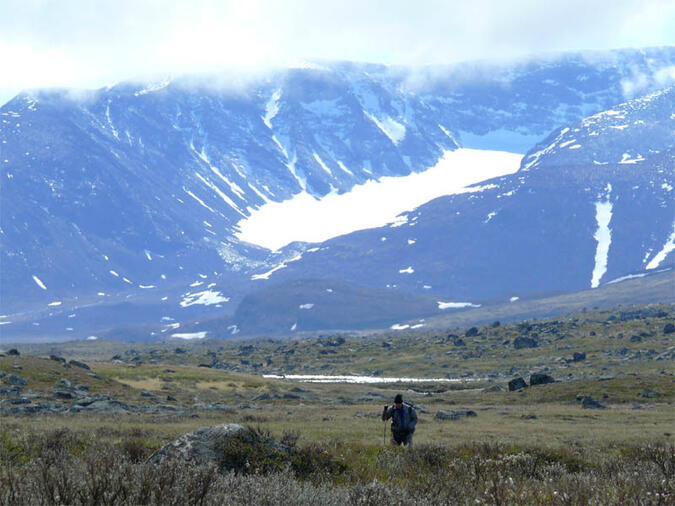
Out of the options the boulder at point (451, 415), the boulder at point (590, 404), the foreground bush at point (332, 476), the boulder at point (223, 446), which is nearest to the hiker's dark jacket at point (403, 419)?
the foreground bush at point (332, 476)

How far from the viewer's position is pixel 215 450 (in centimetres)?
1688

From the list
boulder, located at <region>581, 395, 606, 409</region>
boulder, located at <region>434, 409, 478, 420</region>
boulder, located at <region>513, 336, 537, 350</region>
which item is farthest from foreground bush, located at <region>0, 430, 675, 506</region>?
boulder, located at <region>513, 336, 537, 350</region>

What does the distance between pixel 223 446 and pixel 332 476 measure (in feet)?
7.39

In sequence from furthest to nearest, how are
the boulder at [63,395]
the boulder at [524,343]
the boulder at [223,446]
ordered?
the boulder at [524,343]
the boulder at [63,395]
the boulder at [223,446]

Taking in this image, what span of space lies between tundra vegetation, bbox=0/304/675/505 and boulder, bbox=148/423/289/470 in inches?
1.9

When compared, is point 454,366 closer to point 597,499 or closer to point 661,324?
point 661,324

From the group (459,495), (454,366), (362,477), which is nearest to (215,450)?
(362,477)

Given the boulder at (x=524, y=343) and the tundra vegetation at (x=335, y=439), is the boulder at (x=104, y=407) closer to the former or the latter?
the tundra vegetation at (x=335, y=439)

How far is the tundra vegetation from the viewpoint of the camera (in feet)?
39.6

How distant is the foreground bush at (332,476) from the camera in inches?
439

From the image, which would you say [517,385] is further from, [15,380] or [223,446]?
[223,446]

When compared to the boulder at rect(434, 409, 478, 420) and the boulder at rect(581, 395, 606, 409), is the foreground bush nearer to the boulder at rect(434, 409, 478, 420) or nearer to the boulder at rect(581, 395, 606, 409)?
the boulder at rect(434, 409, 478, 420)

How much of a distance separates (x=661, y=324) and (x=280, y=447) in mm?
129424

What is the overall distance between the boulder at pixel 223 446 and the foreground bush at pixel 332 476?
47 millimetres
